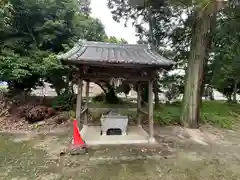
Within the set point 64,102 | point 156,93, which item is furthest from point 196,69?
point 64,102

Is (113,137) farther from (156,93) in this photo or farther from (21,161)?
(156,93)

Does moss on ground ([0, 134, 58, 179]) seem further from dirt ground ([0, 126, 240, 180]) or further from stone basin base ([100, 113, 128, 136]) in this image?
stone basin base ([100, 113, 128, 136])

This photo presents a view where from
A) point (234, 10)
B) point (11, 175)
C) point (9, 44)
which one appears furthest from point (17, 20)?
point (234, 10)

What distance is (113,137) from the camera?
19.4ft

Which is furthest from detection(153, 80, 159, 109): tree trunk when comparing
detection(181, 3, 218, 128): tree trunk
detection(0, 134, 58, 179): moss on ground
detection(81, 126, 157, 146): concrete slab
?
detection(0, 134, 58, 179): moss on ground

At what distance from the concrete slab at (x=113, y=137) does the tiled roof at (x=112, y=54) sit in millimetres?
2295

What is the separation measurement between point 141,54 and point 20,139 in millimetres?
4512

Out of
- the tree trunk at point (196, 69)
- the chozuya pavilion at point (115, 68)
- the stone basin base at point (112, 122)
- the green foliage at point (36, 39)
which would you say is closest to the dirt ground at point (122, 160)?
the chozuya pavilion at point (115, 68)

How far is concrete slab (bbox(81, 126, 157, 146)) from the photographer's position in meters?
5.49

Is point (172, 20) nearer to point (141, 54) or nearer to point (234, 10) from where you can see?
point (234, 10)

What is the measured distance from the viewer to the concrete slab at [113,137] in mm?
5489

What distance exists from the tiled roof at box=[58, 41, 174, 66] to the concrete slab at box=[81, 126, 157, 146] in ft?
7.53

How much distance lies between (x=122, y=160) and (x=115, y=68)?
2.52 metres

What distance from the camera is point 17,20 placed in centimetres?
873
